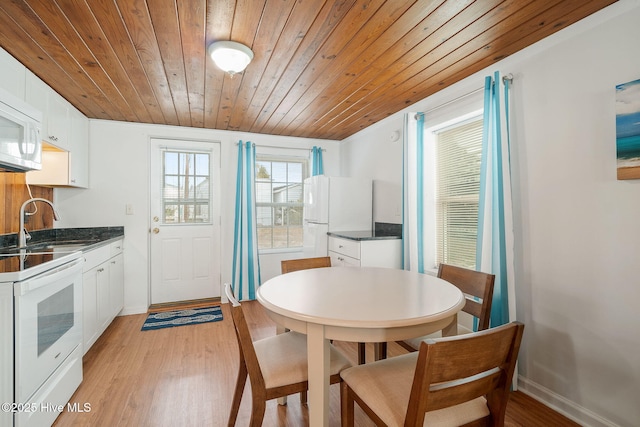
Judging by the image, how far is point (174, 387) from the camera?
6.93 feet

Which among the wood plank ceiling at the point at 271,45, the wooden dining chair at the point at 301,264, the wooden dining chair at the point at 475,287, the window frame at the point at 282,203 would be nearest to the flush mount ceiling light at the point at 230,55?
the wood plank ceiling at the point at 271,45

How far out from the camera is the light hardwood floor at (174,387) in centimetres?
179

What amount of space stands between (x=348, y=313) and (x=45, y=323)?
65.0 inches

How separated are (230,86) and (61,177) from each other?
1.91 metres

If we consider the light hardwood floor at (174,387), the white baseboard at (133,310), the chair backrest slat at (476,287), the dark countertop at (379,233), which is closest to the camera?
the chair backrest slat at (476,287)

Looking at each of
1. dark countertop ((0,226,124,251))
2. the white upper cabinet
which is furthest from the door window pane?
the white upper cabinet

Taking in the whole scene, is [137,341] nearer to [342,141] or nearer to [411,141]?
[411,141]

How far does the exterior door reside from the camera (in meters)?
3.87

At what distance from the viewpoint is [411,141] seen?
293cm

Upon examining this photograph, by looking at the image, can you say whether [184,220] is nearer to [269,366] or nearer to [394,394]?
[269,366]

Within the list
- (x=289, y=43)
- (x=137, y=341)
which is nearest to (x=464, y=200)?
(x=289, y=43)

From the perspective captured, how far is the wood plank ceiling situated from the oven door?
4.56ft

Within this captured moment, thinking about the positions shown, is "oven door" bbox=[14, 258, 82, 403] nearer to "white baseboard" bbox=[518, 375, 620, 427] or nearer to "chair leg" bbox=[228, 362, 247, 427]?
"chair leg" bbox=[228, 362, 247, 427]

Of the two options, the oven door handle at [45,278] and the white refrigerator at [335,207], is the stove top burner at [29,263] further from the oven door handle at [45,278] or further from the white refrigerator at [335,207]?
the white refrigerator at [335,207]
